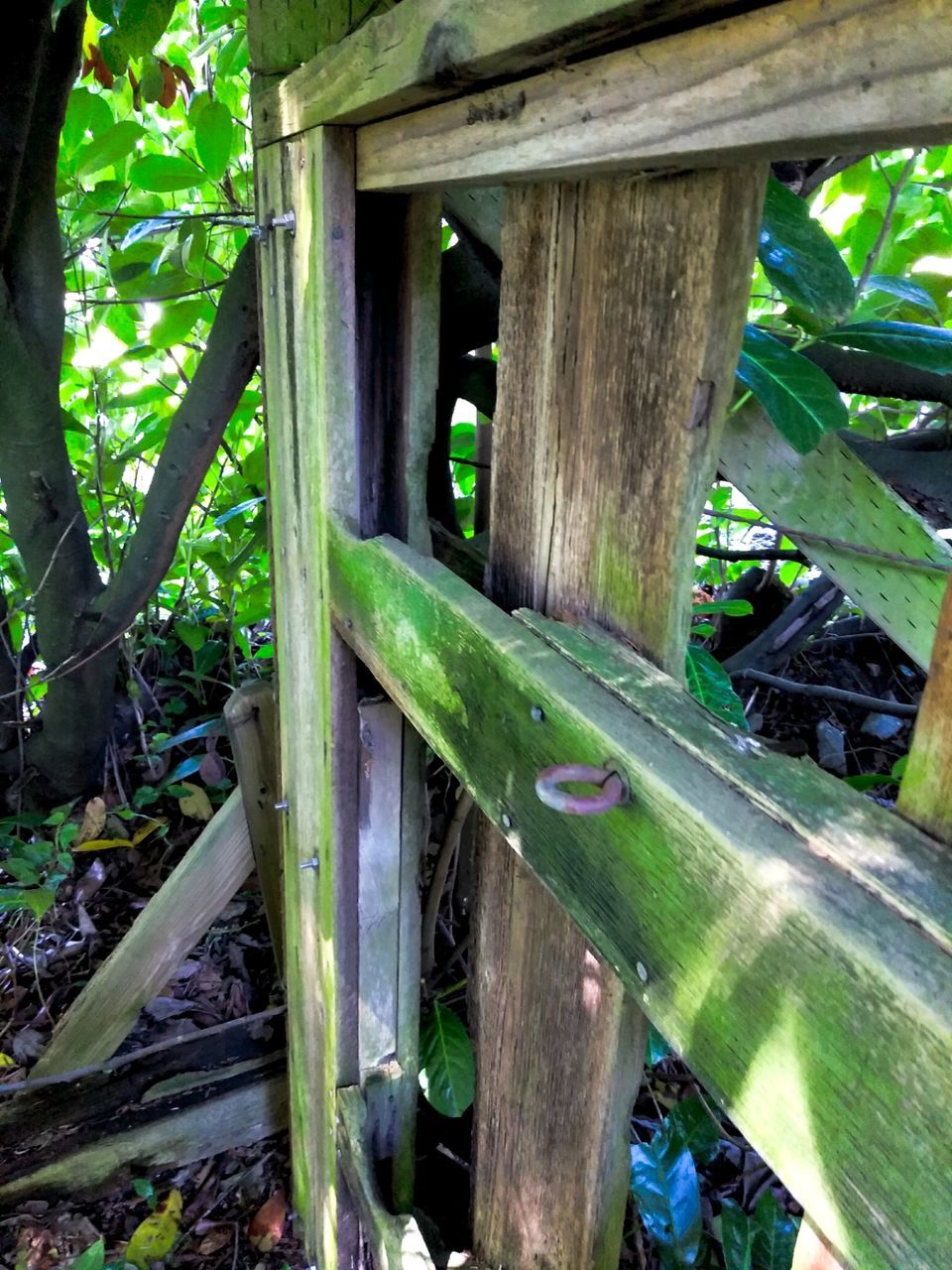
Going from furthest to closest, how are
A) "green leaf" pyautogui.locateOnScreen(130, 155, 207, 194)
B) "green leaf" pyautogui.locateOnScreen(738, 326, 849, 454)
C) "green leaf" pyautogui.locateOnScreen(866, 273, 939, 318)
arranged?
"green leaf" pyautogui.locateOnScreen(130, 155, 207, 194)
"green leaf" pyautogui.locateOnScreen(866, 273, 939, 318)
"green leaf" pyautogui.locateOnScreen(738, 326, 849, 454)

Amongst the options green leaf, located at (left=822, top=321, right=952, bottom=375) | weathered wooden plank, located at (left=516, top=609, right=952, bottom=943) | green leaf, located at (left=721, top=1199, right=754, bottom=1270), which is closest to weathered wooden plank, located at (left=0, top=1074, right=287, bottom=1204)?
green leaf, located at (left=721, top=1199, right=754, bottom=1270)

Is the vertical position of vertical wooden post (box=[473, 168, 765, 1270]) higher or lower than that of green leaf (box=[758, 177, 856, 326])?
lower

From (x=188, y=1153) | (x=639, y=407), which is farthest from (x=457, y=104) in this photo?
(x=188, y=1153)

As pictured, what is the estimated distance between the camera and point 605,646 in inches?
27.4

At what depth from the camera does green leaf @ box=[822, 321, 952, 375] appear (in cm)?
93

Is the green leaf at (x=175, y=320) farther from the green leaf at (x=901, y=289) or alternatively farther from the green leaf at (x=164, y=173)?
the green leaf at (x=901, y=289)

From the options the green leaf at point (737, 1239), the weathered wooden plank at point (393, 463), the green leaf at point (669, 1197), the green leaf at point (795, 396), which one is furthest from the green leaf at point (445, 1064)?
the green leaf at point (795, 396)

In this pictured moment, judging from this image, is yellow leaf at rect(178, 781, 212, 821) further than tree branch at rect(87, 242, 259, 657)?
Yes

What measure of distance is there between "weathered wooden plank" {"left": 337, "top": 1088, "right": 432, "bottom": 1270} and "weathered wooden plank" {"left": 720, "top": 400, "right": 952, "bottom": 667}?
1.02 metres

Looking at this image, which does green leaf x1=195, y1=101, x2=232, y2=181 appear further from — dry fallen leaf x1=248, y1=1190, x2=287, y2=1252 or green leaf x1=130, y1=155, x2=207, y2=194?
dry fallen leaf x1=248, y1=1190, x2=287, y2=1252

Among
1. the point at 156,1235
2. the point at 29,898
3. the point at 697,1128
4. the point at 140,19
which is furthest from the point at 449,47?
the point at 156,1235

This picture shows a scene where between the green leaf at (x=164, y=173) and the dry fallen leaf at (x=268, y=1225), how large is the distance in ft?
6.97

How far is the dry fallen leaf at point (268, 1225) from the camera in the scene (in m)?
1.92

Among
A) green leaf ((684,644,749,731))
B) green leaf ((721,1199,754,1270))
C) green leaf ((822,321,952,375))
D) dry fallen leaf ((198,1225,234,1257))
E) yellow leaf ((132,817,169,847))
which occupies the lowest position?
dry fallen leaf ((198,1225,234,1257))
